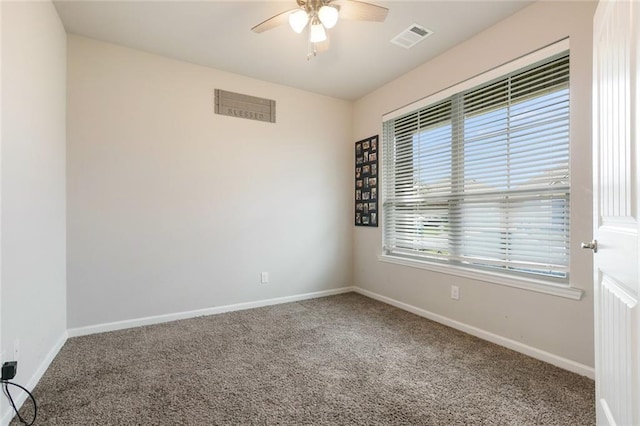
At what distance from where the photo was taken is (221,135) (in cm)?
319

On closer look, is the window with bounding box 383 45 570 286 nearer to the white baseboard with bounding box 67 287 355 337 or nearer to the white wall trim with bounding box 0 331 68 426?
the white baseboard with bounding box 67 287 355 337

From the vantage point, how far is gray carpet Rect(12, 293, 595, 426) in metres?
1.56

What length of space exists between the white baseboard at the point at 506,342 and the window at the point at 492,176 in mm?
502

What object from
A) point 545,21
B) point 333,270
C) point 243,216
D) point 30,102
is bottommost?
point 333,270

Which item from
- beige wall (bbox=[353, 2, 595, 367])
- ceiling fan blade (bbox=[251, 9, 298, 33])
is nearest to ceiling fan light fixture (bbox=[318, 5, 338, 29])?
ceiling fan blade (bbox=[251, 9, 298, 33])

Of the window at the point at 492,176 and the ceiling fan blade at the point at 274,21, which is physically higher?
the ceiling fan blade at the point at 274,21

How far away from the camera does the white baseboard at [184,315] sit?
2.62m

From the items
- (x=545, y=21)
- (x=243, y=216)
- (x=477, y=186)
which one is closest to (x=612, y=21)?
(x=545, y=21)

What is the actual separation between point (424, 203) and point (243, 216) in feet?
6.28

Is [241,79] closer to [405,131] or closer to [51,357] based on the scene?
[405,131]

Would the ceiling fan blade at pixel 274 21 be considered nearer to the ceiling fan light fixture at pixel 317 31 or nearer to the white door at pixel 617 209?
the ceiling fan light fixture at pixel 317 31

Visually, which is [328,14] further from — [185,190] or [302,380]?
[302,380]

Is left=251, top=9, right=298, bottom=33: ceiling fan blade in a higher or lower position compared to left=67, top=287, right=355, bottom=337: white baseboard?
higher

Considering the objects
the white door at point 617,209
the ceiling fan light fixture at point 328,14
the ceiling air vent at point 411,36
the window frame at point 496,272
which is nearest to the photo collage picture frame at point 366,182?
the window frame at point 496,272
